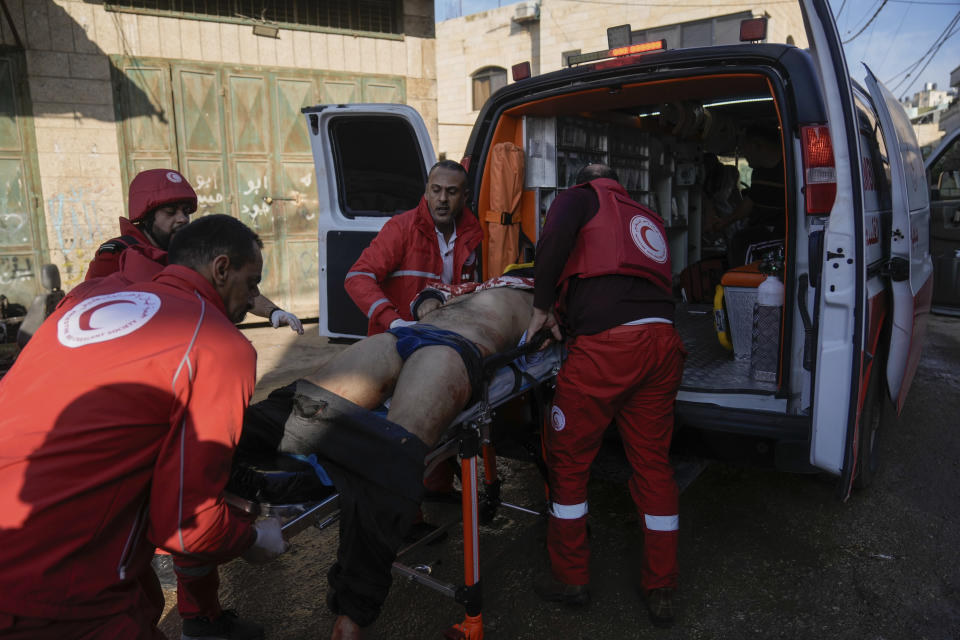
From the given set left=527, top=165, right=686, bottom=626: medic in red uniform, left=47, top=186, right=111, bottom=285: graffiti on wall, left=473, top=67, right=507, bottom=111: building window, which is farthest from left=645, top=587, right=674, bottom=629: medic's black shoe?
left=473, top=67, right=507, bottom=111: building window

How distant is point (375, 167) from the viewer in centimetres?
431

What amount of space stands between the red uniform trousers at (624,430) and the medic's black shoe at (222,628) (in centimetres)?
117

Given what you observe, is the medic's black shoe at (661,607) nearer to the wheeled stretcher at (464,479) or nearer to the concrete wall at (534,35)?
the wheeled stretcher at (464,479)

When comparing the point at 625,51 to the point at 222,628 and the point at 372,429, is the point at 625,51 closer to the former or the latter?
the point at 372,429

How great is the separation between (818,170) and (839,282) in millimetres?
460

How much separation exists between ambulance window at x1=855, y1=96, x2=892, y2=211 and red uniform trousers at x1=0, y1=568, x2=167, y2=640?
113 inches

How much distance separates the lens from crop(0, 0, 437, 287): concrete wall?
22.7 feet

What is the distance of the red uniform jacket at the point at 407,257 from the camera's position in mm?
3338

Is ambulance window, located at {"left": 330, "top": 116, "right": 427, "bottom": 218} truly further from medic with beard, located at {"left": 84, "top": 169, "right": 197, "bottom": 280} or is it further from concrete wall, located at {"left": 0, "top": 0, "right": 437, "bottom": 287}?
concrete wall, located at {"left": 0, "top": 0, "right": 437, "bottom": 287}

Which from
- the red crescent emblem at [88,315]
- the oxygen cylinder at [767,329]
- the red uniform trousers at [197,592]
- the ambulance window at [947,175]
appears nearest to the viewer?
the red crescent emblem at [88,315]

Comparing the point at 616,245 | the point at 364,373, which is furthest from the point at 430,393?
the point at 616,245

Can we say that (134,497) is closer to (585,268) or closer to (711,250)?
(585,268)

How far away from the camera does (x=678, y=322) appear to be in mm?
5016

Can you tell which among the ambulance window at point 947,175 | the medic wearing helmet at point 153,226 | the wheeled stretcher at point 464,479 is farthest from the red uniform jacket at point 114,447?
the ambulance window at point 947,175
